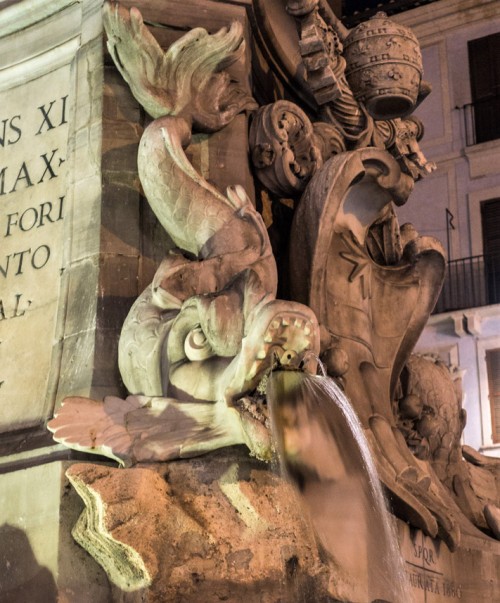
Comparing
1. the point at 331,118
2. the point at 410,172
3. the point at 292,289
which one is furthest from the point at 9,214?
the point at 410,172

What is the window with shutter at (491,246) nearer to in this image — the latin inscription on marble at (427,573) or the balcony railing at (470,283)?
the balcony railing at (470,283)

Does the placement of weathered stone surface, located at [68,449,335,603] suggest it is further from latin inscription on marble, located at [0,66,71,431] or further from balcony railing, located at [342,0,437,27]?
balcony railing, located at [342,0,437,27]

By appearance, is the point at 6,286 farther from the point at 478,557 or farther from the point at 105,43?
the point at 478,557

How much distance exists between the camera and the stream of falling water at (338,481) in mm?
5059

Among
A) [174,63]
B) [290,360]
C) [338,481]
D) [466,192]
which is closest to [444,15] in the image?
[466,192]

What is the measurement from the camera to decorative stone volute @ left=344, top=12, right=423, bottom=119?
704 cm

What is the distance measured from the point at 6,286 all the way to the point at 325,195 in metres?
1.42

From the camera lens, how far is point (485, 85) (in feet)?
79.8

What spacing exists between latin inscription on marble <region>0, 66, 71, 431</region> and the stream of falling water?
113cm

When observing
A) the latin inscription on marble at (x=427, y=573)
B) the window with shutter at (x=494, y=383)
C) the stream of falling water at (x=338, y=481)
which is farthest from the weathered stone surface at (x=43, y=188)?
the window with shutter at (x=494, y=383)

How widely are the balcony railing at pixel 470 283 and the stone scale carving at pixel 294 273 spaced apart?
14.3 metres

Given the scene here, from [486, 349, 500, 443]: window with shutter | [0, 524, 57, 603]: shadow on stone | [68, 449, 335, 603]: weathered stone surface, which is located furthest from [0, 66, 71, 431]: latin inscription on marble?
[486, 349, 500, 443]: window with shutter

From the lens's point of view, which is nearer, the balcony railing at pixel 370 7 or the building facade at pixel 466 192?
the building facade at pixel 466 192

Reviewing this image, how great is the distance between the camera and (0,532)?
5.42 metres
